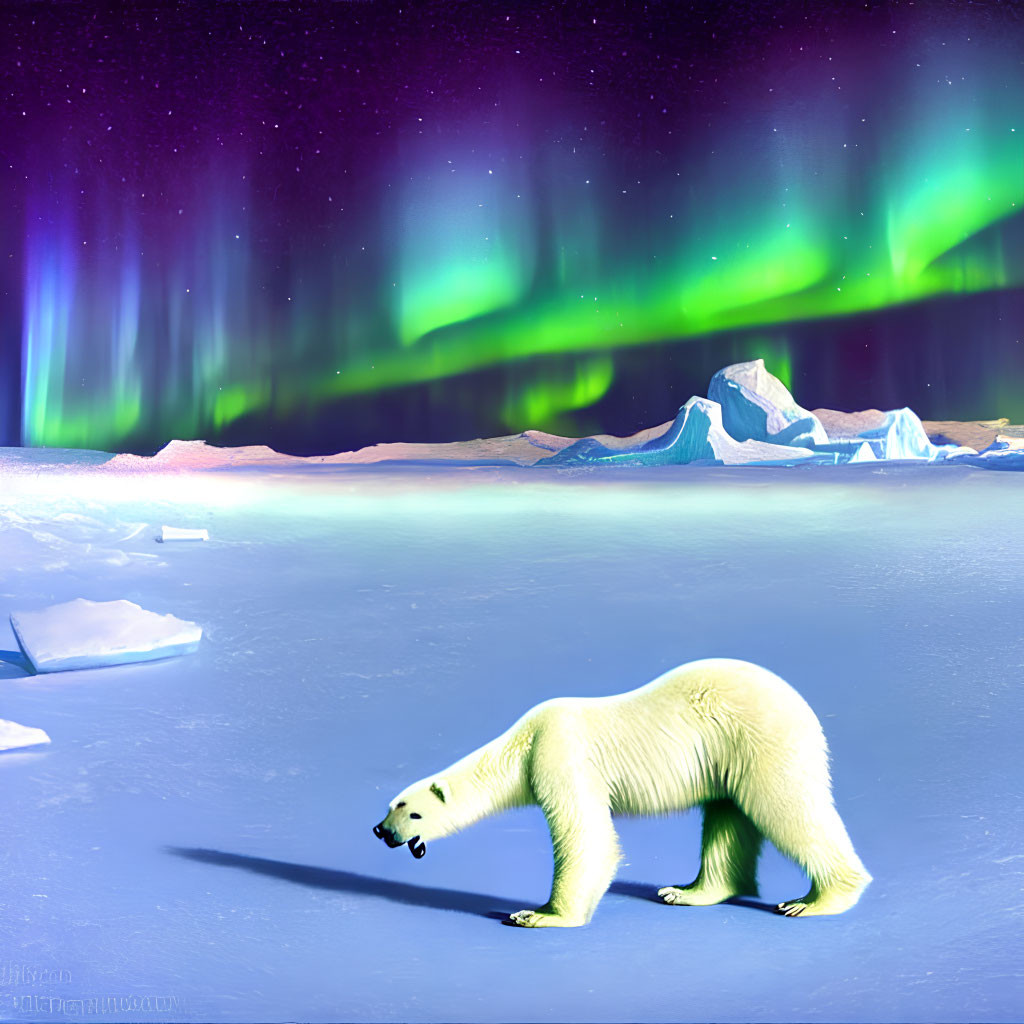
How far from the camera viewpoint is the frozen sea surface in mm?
2078

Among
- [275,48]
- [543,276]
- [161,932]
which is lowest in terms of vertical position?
[161,932]

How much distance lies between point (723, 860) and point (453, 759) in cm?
129

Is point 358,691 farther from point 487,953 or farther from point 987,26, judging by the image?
point 987,26

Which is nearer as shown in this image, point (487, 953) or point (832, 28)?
point (487, 953)

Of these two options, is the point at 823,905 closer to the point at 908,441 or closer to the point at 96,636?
the point at 96,636

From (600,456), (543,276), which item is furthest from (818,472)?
(543,276)

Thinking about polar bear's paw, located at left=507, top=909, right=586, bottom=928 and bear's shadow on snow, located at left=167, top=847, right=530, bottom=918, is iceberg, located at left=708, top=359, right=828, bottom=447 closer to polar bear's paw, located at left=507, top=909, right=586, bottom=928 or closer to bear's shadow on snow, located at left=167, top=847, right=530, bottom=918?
bear's shadow on snow, located at left=167, top=847, right=530, bottom=918

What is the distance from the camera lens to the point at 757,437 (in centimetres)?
1270

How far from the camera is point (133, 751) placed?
3.61 meters

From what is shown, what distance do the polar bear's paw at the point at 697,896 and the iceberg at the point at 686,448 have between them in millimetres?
9444

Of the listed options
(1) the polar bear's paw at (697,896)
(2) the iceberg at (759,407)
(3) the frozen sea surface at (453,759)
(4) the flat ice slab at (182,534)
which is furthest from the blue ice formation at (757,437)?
(1) the polar bear's paw at (697,896)

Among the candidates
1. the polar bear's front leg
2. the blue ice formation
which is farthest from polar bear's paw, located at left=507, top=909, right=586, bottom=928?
the blue ice formation

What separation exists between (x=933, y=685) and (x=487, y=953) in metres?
2.75

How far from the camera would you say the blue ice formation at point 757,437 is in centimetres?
1162
